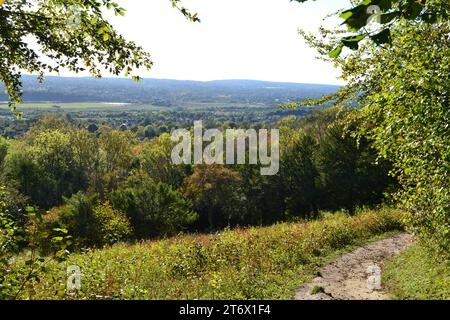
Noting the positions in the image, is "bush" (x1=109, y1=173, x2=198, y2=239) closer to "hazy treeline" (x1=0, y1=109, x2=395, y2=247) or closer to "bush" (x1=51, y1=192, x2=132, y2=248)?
"hazy treeline" (x1=0, y1=109, x2=395, y2=247)

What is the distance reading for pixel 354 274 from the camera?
13133mm

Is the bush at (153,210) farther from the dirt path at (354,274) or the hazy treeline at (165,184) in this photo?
the dirt path at (354,274)

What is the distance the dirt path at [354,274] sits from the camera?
10914 mm

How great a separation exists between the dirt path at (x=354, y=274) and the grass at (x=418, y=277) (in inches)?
20.3

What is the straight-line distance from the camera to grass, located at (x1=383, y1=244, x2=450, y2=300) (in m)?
9.66

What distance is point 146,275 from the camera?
1316cm

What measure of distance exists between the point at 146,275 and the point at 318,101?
25.9 feet

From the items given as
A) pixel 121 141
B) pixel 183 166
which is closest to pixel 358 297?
pixel 183 166

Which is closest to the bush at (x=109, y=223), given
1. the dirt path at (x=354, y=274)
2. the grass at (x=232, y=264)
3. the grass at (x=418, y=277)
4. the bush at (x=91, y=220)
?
the bush at (x=91, y=220)

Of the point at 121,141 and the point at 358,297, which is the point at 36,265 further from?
the point at 121,141

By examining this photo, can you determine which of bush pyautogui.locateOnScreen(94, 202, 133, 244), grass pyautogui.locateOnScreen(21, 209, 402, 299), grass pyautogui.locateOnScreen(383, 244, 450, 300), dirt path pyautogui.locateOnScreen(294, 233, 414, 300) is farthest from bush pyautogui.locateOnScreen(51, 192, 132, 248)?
grass pyautogui.locateOnScreen(383, 244, 450, 300)

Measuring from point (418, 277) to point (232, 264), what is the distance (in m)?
6.03

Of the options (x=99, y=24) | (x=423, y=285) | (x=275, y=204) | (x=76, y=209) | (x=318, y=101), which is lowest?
(x=275, y=204)
